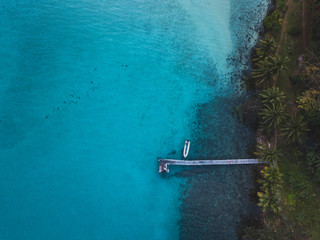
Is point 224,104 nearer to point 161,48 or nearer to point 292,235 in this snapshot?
point 161,48

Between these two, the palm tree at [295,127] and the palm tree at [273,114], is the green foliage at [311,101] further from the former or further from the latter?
the palm tree at [273,114]

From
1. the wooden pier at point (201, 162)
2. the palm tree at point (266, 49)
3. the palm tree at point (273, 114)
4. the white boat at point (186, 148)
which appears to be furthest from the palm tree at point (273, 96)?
the white boat at point (186, 148)

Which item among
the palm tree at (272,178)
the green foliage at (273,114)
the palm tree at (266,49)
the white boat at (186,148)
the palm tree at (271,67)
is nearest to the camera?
the palm tree at (272,178)

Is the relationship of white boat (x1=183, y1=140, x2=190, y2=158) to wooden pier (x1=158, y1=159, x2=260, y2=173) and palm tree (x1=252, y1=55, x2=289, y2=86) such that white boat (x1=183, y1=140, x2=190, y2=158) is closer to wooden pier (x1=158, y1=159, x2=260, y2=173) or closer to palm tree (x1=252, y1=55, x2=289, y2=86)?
wooden pier (x1=158, y1=159, x2=260, y2=173)

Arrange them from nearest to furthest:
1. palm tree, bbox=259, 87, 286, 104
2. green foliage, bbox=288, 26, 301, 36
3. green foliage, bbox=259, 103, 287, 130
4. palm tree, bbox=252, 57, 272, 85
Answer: green foliage, bbox=259, 103, 287, 130 → palm tree, bbox=259, 87, 286, 104 → palm tree, bbox=252, 57, 272, 85 → green foliage, bbox=288, 26, 301, 36

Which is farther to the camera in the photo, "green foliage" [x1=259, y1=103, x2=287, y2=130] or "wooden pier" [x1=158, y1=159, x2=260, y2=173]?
"wooden pier" [x1=158, y1=159, x2=260, y2=173]

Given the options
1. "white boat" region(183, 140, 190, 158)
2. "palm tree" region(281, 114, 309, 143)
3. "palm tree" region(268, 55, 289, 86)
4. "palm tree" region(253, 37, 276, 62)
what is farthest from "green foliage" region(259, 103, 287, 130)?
"white boat" region(183, 140, 190, 158)

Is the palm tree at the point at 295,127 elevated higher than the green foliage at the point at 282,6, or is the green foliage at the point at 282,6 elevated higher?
the green foliage at the point at 282,6

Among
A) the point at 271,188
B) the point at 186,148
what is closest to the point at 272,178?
the point at 271,188

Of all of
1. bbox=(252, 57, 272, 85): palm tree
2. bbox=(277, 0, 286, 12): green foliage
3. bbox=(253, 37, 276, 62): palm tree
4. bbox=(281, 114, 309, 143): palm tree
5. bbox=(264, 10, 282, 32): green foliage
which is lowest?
bbox=(281, 114, 309, 143): palm tree
